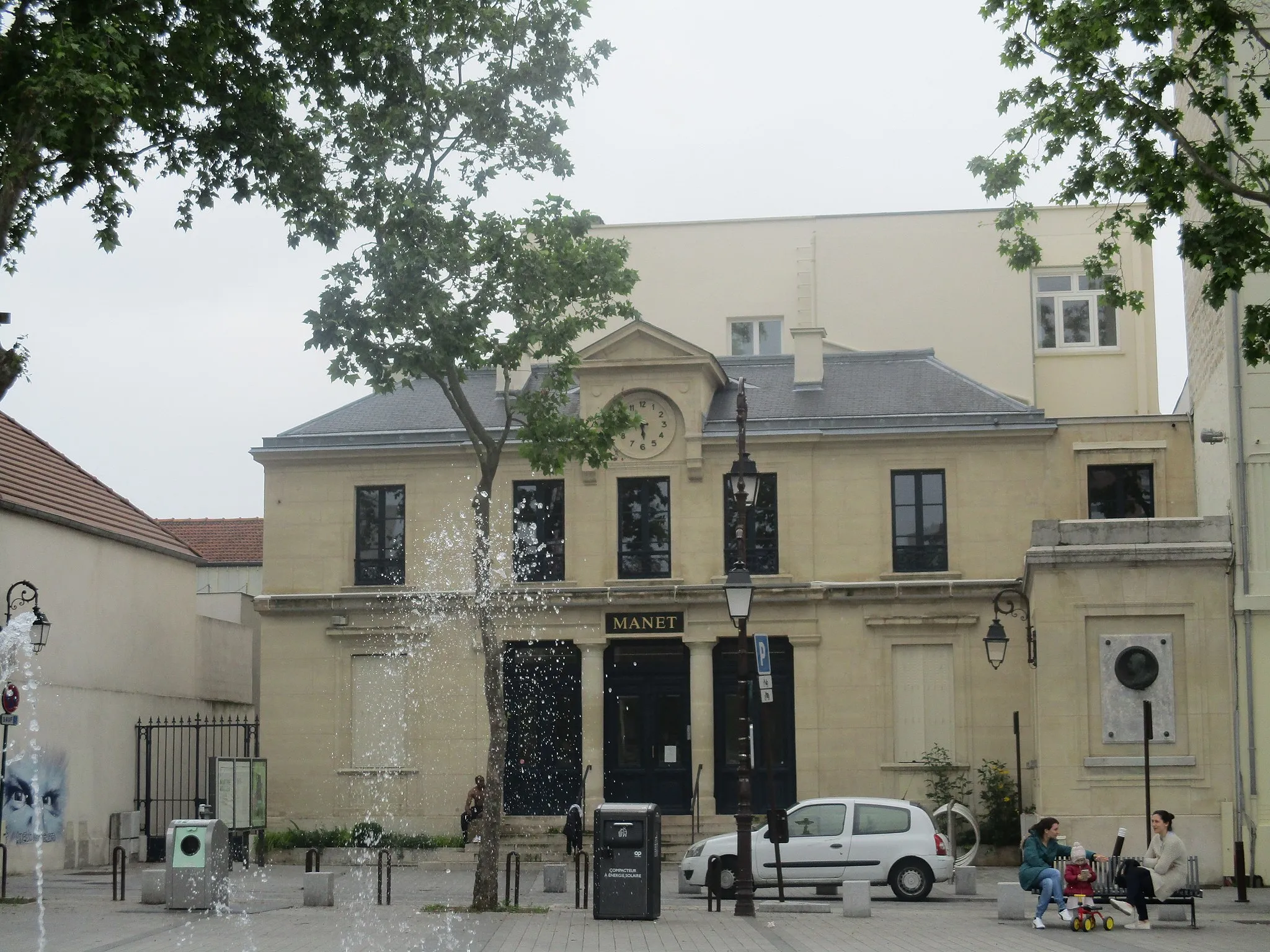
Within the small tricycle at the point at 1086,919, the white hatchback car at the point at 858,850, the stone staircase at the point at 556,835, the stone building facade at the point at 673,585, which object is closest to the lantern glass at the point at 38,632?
the stone building facade at the point at 673,585

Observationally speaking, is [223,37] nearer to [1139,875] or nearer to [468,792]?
[1139,875]

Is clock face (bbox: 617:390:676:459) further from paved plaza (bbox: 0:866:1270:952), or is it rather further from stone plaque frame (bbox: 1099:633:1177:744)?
paved plaza (bbox: 0:866:1270:952)

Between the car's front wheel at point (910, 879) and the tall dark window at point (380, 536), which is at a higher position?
the tall dark window at point (380, 536)

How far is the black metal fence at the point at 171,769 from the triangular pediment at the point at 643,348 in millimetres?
10737

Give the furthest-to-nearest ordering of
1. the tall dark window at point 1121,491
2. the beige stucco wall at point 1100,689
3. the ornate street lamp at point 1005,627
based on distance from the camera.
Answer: the tall dark window at point 1121,491 < the ornate street lamp at point 1005,627 < the beige stucco wall at point 1100,689

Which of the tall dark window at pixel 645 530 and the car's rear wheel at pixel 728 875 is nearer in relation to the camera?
the car's rear wheel at pixel 728 875

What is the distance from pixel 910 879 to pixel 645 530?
12466 millimetres

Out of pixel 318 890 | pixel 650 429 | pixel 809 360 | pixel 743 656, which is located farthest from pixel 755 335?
pixel 318 890

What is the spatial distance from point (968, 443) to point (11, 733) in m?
19.7

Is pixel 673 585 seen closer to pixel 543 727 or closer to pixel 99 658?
pixel 543 727

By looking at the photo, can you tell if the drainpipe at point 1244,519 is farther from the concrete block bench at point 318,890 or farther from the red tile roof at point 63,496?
the red tile roof at point 63,496

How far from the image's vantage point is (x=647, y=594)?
117 feet

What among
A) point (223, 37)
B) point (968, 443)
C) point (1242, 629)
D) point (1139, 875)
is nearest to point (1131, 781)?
point (1242, 629)

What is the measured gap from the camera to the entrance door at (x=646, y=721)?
35.8 meters
